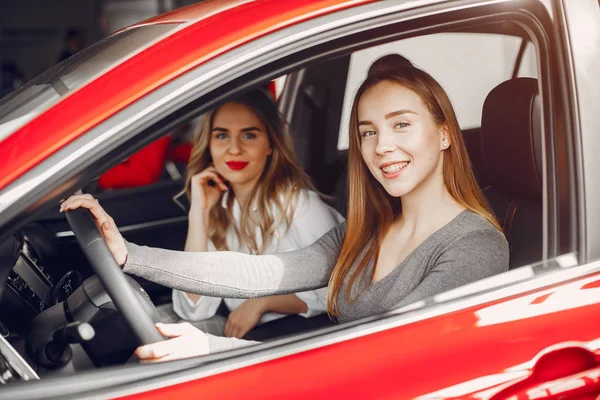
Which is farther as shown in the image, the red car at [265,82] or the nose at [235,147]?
the nose at [235,147]

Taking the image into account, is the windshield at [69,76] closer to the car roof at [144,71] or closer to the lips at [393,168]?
the car roof at [144,71]

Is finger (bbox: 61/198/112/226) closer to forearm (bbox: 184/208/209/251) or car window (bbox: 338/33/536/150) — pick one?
forearm (bbox: 184/208/209/251)

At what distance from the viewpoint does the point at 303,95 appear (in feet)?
10.3

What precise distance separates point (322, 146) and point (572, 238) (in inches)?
74.0

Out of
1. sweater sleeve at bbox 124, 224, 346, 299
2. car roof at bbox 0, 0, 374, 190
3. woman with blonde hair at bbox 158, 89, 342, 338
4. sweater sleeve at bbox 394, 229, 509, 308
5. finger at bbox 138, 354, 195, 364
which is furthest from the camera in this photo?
woman with blonde hair at bbox 158, 89, 342, 338

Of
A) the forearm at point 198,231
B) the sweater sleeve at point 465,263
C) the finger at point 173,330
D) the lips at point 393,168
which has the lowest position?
the sweater sleeve at point 465,263

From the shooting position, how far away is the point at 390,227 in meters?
1.83

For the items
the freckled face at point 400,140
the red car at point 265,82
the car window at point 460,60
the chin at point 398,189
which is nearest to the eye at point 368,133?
the freckled face at point 400,140

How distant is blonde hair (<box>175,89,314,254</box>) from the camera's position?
96.2 inches

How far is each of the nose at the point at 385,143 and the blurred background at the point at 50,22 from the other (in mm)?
9265

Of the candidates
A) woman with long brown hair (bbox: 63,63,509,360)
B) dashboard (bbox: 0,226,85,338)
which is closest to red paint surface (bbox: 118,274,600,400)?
woman with long brown hair (bbox: 63,63,509,360)

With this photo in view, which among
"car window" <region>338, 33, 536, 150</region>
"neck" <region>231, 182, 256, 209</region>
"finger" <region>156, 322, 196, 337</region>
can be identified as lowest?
"finger" <region>156, 322, 196, 337</region>

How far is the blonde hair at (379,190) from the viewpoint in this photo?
68.2 inches

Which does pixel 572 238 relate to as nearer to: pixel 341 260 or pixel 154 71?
pixel 341 260
